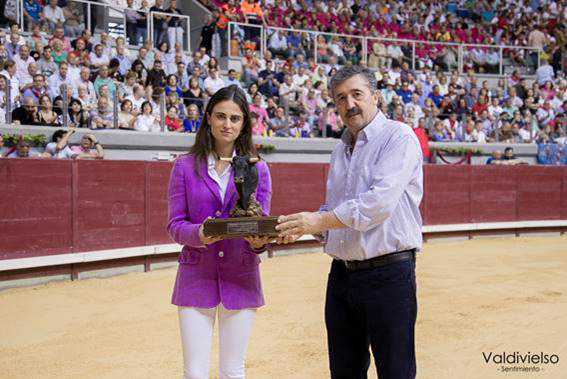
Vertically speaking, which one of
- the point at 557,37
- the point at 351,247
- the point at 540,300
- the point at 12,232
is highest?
the point at 557,37

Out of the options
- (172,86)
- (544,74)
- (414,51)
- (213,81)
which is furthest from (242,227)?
(544,74)

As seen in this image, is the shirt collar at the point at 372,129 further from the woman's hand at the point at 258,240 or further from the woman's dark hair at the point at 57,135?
the woman's dark hair at the point at 57,135

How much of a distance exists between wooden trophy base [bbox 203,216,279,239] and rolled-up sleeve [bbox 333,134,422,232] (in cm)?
23

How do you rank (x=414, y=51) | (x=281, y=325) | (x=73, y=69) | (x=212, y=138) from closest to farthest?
1. (x=212, y=138)
2. (x=281, y=325)
3. (x=73, y=69)
4. (x=414, y=51)

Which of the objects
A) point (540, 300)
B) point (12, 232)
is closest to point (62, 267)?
point (12, 232)

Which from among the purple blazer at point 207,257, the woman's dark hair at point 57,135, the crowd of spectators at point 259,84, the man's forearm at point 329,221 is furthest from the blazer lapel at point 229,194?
the crowd of spectators at point 259,84

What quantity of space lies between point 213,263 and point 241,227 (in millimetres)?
270

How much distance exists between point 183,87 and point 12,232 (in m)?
4.86

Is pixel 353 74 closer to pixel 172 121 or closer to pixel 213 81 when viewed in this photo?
pixel 172 121

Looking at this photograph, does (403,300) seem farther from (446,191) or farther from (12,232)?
(446,191)

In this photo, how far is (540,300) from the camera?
659 centimetres

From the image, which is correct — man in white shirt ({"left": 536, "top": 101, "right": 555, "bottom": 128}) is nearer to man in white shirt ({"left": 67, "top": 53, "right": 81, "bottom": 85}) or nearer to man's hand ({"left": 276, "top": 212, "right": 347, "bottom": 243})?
man in white shirt ({"left": 67, "top": 53, "right": 81, "bottom": 85})

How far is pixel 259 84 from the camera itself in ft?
42.2

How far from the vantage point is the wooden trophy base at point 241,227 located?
2.36 m
